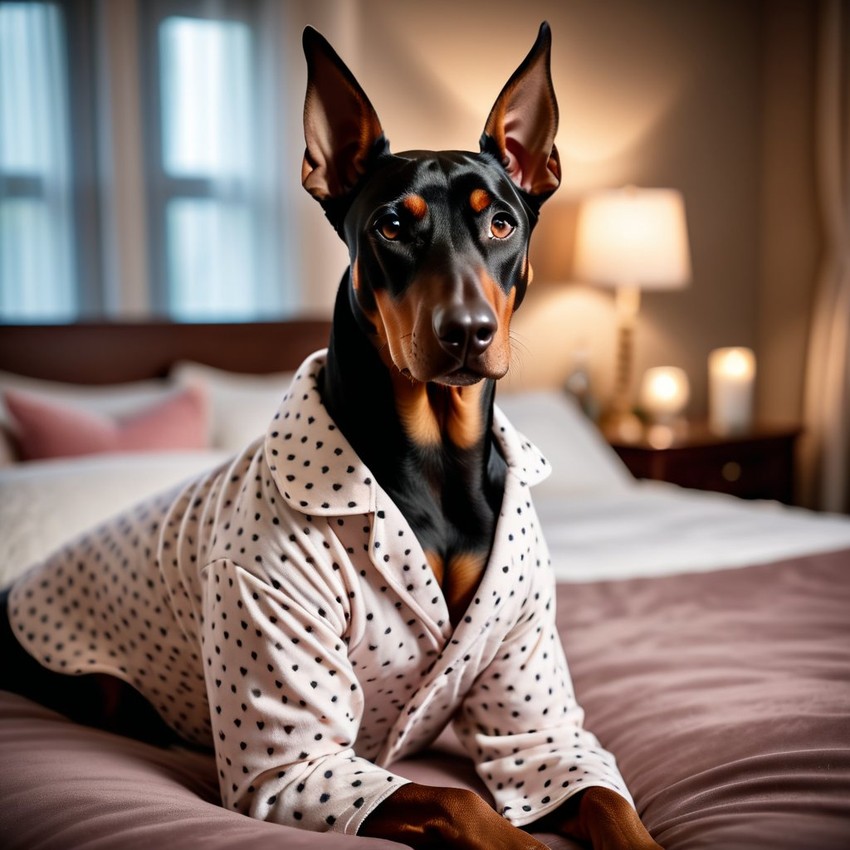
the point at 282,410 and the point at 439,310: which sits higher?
the point at 439,310

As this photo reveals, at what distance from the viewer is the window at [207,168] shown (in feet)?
11.0

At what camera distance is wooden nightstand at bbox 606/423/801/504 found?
3789 millimetres

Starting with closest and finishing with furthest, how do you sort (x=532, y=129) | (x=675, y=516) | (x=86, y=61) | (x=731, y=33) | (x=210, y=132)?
(x=532, y=129), (x=675, y=516), (x=86, y=61), (x=210, y=132), (x=731, y=33)

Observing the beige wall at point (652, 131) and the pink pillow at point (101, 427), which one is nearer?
the pink pillow at point (101, 427)

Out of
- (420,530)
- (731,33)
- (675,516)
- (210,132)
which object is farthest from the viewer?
(731,33)

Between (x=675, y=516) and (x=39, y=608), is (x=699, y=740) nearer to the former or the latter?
(x=39, y=608)

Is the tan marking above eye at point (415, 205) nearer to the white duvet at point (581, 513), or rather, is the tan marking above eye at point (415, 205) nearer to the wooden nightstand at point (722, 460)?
the white duvet at point (581, 513)

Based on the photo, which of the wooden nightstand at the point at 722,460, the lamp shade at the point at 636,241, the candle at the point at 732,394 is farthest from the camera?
the candle at the point at 732,394

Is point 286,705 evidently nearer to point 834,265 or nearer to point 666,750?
point 666,750

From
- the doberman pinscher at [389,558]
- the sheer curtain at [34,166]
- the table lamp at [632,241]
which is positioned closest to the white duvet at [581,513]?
the doberman pinscher at [389,558]

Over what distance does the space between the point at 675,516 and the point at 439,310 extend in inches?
73.8

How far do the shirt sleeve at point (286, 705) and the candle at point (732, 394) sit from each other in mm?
3217

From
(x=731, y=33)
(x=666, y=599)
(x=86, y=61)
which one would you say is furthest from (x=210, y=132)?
(x=731, y=33)

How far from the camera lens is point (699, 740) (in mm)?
1330
